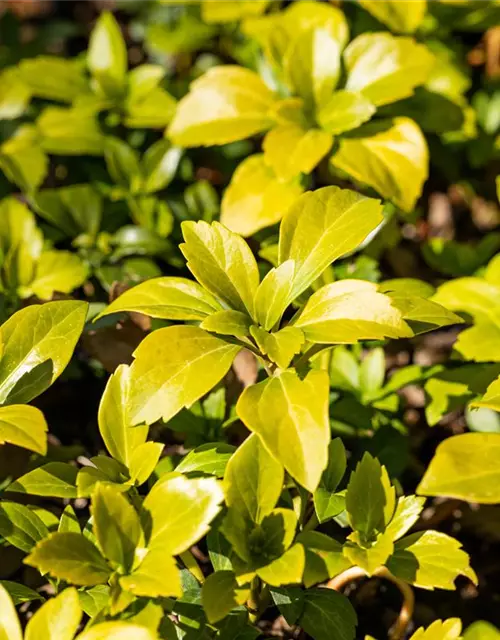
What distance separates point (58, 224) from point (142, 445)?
2.85 feet

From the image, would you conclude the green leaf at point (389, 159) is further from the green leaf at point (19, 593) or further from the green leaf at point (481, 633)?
the green leaf at point (19, 593)

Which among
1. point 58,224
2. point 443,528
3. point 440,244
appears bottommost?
point 443,528

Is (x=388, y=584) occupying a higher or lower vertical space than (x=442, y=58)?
lower

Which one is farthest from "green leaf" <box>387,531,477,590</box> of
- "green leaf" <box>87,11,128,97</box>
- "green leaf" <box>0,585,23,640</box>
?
"green leaf" <box>87,11,128,97</box>

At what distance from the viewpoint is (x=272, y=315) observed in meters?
1.22

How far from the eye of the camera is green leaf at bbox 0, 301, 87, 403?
122cm

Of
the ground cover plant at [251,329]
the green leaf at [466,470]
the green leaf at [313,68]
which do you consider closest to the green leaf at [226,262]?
the ground cover plant at [251,329]

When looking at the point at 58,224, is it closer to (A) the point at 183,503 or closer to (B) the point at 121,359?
(B) the point at 121,359

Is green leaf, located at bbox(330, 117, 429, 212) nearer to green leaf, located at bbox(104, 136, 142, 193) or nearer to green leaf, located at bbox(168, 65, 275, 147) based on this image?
green leaf, located at bbox(168, 65, 275, 147)

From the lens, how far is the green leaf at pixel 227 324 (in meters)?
1.17

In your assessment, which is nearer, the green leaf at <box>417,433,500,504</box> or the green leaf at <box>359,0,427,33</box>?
the green leaf at <box>417,433,500,504</box>

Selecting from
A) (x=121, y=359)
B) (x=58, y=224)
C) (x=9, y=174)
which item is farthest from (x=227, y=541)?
(x=9, y=174)

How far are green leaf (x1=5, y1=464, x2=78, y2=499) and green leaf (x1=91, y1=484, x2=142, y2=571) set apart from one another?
148 millimetres

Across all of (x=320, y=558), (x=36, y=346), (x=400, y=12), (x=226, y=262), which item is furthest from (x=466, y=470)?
(x=400, y=12)
